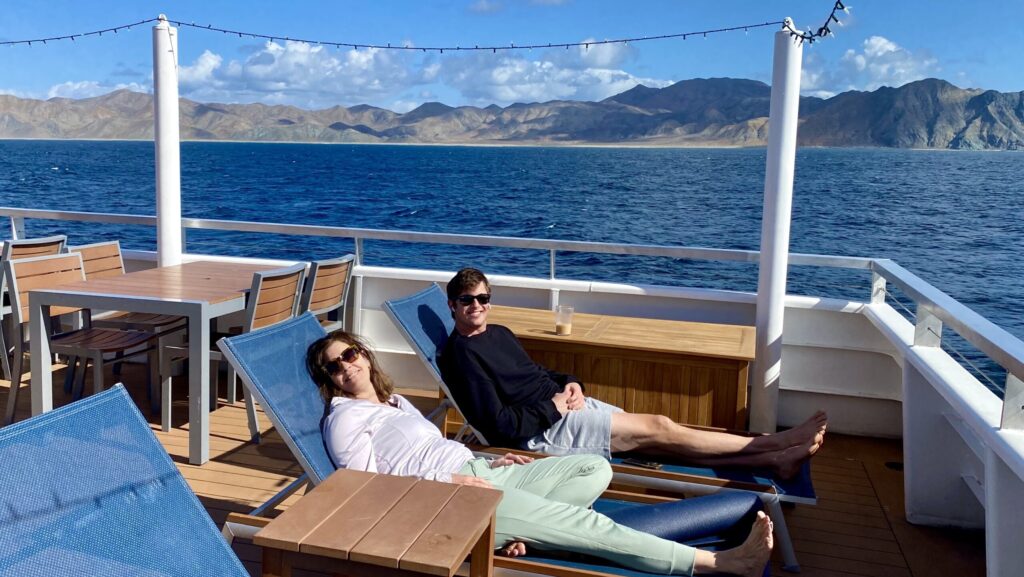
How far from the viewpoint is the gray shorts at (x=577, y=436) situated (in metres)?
3.13

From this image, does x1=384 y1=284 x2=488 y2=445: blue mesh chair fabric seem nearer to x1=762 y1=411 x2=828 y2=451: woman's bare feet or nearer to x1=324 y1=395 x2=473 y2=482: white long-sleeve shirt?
x1=324 y1=395 x2=473 y2=482: white long-sleeve shirt

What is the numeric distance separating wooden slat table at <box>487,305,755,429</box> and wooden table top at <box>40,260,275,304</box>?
1279mm

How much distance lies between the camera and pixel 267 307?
3930mm

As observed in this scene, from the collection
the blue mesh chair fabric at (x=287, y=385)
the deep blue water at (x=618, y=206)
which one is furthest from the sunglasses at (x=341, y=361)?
the deep blue water at (x=618, y=206)

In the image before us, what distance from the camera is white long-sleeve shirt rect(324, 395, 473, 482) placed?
7.94 feet

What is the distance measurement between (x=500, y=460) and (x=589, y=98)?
7340 centimetres

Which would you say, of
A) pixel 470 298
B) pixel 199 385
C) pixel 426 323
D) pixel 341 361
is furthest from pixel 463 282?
pixel 199 385

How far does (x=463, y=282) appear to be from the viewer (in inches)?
123

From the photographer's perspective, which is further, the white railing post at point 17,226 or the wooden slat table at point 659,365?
the white railing post at point 17,226

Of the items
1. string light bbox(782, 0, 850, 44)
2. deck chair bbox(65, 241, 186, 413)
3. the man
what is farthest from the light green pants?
deck chair bbox(65, 241, 186, 413)

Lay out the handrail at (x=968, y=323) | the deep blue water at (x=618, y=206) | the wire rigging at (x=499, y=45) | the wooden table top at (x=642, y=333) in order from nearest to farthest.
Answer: the handrail at (x=968, y=323) < the wooden table top at (x=642, y=333) < the wire rigging at (x=499, y=45) < the deep blue water at (x=618, y=206)

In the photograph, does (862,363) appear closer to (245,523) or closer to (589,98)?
(245,523)

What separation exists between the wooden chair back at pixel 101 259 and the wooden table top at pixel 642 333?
2.15 meters

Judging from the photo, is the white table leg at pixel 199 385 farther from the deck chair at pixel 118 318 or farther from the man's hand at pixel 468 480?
the man's hand at pixel 468 480
